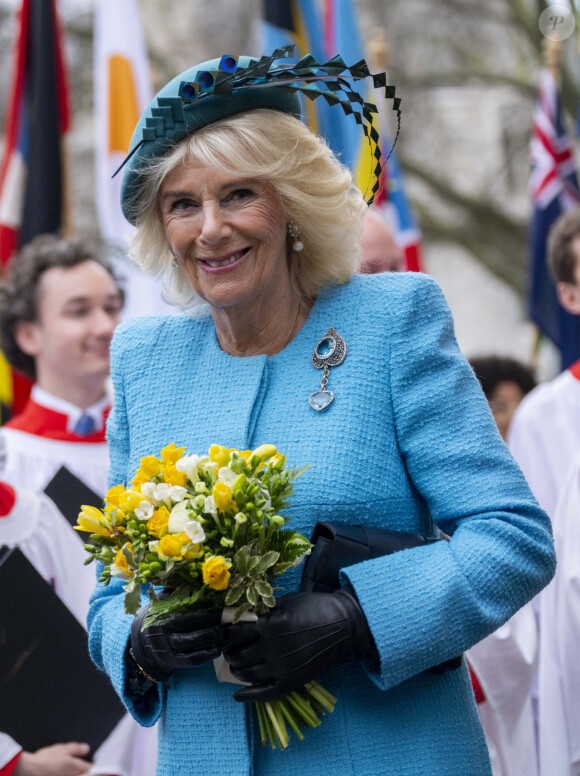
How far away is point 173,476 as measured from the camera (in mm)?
2084

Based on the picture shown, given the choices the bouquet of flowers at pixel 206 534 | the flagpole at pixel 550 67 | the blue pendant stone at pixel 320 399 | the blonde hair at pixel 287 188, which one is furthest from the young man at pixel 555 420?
the bouquet of flowers at pixel 206 534

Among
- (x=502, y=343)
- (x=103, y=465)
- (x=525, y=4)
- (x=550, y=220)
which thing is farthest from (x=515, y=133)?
(x=103, y=465)

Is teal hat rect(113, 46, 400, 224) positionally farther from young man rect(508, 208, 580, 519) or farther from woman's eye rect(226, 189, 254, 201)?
young man rect(508, 208, 580, 519)

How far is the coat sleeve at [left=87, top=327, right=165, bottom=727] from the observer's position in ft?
7.80

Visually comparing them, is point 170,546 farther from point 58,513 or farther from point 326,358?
point 58,513

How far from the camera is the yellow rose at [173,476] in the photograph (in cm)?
208

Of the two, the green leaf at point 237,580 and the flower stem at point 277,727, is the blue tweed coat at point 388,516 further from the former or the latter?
the green leaf at point 237,580

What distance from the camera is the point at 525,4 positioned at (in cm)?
1516

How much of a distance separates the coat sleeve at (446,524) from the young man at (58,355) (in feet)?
7.71

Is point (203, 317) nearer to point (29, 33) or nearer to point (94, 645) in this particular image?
point (94, 645)

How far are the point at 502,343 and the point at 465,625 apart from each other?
14703 millimetres

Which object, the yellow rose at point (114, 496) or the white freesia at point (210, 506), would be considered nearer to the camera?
the white freesia at point (210, 506)

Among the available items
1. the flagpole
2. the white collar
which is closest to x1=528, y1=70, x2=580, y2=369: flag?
the flagpole

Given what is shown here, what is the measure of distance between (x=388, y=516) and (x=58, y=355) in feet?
9.27
